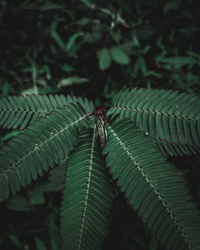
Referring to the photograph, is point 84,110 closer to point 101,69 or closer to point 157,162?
point 157,162

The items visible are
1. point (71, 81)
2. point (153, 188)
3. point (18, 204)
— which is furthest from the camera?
point (71, 81)

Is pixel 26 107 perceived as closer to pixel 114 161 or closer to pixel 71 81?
pixel 114 161

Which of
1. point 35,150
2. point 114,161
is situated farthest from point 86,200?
point 35,150

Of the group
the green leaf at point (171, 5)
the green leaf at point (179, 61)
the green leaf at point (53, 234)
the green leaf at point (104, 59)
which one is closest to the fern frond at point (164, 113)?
the green leaf at point (53, 234)

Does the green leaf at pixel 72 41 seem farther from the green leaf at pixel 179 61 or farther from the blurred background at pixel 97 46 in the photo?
the green leaf at pixel 179 61

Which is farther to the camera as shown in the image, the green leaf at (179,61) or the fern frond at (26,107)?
the green leaf at (179,61)

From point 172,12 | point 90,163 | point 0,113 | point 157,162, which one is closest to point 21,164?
point 90,163

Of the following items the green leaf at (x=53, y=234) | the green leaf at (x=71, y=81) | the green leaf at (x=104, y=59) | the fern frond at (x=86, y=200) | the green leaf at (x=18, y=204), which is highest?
the green leaf at (x=104, y=59)
